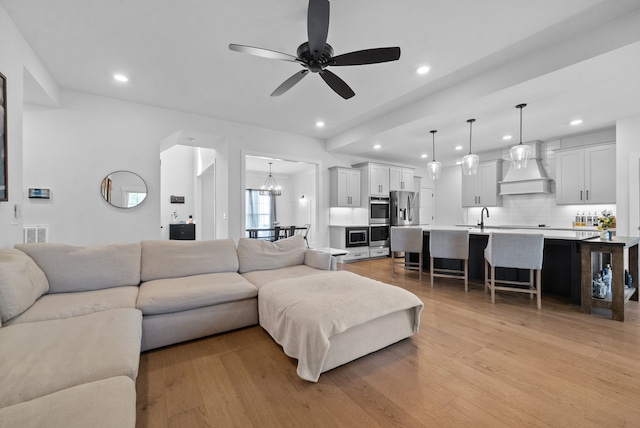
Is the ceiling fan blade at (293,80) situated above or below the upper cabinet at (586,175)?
above

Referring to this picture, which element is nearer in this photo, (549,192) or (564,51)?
(564,51)

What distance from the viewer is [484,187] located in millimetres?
6277

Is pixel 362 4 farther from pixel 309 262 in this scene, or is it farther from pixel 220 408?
pixel 220 408

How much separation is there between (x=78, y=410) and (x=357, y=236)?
5463 millimetres

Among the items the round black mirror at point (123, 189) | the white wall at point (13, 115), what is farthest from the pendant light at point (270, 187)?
the white wall at point (13, 115)

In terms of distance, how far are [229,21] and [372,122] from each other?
3.09 metres

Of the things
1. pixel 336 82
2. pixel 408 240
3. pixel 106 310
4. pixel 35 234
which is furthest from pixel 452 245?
pixel 35 234

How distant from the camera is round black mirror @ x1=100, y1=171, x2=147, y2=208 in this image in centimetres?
382

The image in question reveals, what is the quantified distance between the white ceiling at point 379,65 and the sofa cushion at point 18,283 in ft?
6.79

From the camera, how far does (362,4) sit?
6.83ft

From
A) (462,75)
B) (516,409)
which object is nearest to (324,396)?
(516,409)

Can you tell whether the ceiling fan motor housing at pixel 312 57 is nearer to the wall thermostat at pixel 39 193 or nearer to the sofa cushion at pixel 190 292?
the sofa cushion at pixel 190 292

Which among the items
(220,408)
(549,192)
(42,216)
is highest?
(549,192)

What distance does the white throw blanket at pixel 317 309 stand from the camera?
1689 mm
